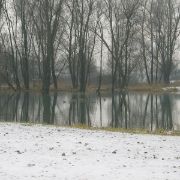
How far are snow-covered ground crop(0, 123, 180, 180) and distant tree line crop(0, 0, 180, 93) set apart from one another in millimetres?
35373

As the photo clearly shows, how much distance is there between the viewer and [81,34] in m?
49.6

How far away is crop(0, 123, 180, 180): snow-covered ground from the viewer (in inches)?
292

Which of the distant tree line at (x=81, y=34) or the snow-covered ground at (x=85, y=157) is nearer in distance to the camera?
the snow-covered ground at (x=85, y=157)

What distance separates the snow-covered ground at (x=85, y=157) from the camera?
741 cm

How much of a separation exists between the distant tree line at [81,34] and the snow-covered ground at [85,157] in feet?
116

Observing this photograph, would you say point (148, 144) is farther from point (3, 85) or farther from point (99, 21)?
point (3, 85)

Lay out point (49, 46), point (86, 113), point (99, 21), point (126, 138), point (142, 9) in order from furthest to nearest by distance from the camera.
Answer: point (142, 9)
point (99, 21)
point (49, 46)
point (86, 113)
point (126, 138)

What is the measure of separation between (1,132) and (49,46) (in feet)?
117

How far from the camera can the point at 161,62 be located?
61.7m

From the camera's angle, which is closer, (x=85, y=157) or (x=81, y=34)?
(x=85, y=157)

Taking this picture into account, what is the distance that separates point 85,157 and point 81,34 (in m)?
41.3

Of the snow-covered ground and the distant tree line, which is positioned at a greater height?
the distant tree line

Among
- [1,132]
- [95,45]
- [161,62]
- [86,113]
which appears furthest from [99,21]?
[1,132]

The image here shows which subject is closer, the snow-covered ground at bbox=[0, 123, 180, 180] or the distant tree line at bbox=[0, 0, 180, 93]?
the snow-covered ground at bbox=[0, 123, 180, 180]
